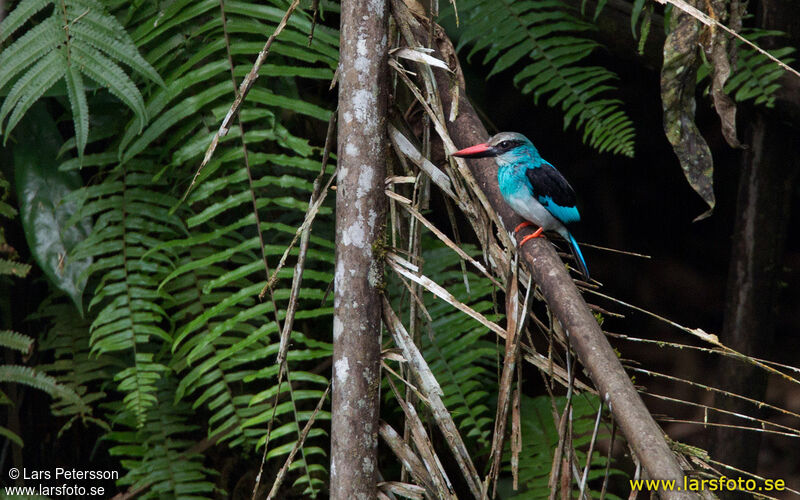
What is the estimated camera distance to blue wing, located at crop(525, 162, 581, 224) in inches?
82.7

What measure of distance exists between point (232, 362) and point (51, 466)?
3.92ft

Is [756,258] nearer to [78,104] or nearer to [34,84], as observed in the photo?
[78,104]

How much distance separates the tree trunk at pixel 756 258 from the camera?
2910mm

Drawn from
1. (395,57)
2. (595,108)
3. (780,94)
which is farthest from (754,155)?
(395,57)

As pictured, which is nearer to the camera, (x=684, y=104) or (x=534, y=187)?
(x=684, y=104)

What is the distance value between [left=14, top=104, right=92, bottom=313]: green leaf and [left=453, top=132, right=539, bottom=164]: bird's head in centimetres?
137

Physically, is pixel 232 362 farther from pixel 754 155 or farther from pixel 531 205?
pixel 754 155

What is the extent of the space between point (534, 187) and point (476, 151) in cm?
53

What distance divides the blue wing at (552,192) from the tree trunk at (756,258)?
3.90ft

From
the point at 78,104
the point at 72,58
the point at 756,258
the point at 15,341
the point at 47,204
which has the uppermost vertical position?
the point at 72,58

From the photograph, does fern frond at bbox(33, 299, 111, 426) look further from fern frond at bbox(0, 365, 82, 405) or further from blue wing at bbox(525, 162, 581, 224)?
blue wing at bbox(525, 162, 581, 224)

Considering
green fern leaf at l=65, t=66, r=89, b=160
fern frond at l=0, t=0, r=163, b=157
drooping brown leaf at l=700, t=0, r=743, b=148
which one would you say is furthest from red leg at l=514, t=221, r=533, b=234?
green fern leaf at l=65, t=66, r=89, b=160

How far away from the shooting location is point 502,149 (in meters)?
1.96

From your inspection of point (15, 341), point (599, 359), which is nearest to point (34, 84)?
point (15, 341)
